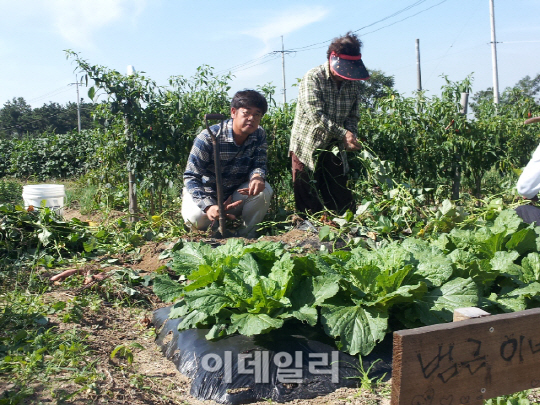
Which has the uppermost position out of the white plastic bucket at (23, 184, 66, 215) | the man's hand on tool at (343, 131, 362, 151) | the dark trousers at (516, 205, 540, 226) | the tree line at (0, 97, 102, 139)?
the tree line at (0, 97, 102, 139)

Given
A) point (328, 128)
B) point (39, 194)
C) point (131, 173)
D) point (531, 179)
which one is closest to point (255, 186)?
point (328, 128)

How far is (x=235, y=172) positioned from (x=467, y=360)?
3.16 meters

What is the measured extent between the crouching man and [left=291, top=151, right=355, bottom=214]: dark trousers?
295mm

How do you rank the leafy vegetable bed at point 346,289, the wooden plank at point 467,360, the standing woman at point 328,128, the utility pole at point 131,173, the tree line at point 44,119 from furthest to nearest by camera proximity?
the tree line at point 44,119
the utility pole at point 131,173
the standing woman at point 328,128
the leafy vegetable bed at point 346,289
the wooden plank at point 467,360

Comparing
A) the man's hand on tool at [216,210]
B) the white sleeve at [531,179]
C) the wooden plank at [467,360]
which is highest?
the white sleeve at [531,179]

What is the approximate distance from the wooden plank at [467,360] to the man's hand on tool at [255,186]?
2.80 meters

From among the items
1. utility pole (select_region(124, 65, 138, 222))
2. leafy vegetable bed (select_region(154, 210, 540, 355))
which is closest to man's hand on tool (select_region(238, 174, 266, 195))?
utility pole (select_region(124, 65, 138, 222))

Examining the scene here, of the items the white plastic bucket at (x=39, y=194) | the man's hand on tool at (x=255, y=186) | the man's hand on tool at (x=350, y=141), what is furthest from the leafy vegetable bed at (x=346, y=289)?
the white plastic bucket at (x=39, y=194)

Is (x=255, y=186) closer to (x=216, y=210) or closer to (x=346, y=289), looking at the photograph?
(x=216, y=210)

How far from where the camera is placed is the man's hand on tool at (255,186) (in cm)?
412

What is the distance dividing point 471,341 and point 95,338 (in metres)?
1.76

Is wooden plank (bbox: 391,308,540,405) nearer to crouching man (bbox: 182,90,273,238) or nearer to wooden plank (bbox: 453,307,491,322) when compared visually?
wooden plank (bbox: 453,307,491,322)

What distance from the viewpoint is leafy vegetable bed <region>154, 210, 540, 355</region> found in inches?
83.0

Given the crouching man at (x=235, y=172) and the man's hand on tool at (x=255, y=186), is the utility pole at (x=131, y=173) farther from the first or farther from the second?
the man's hand on tool at (x=255, y=186)
